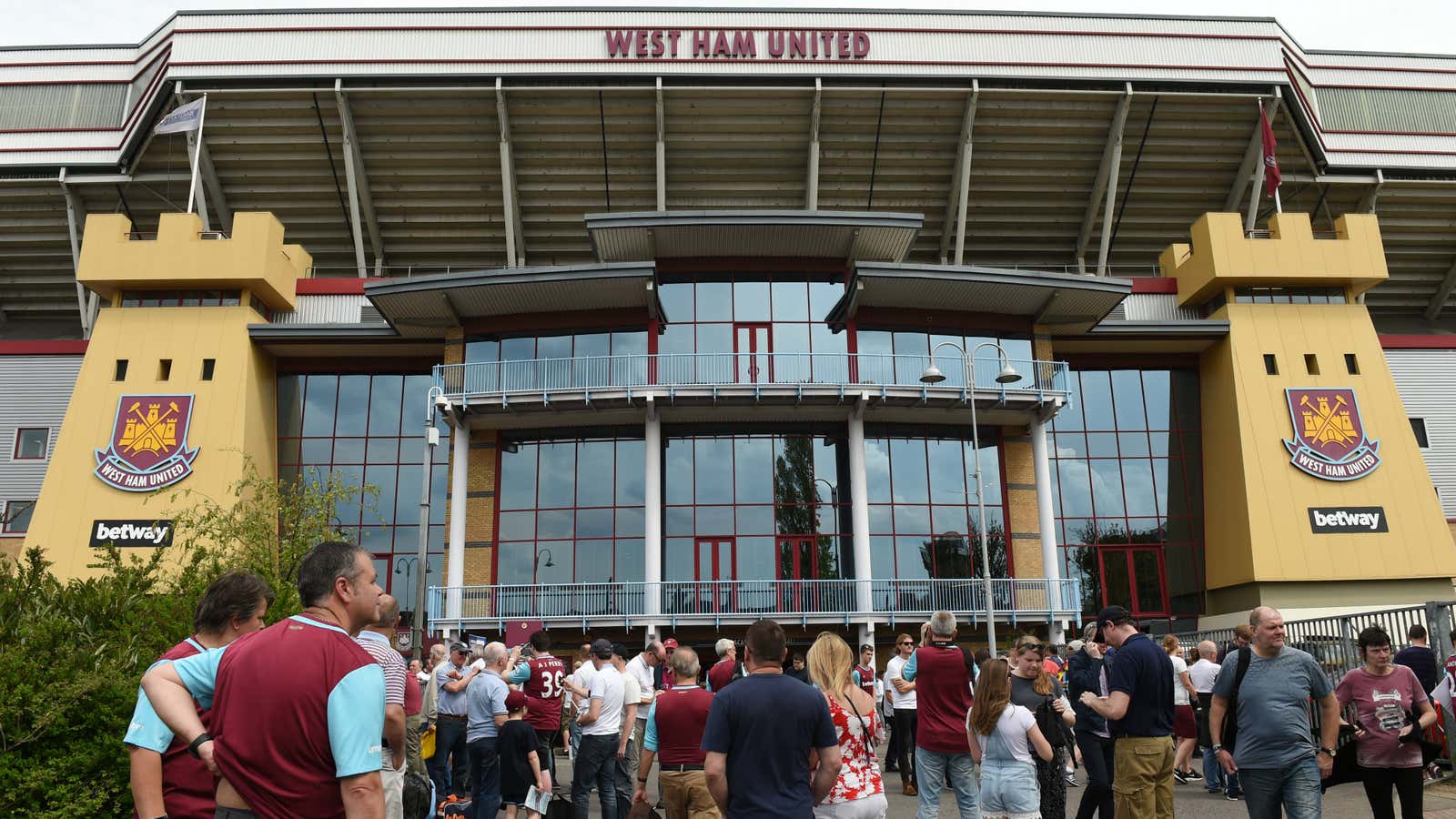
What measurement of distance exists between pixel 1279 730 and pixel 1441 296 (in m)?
36.4

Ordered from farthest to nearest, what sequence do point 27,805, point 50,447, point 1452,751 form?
point 50,447, point 1452,751, point 27,805

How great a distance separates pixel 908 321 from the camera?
2675cm

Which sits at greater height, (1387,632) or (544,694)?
(1387,632)

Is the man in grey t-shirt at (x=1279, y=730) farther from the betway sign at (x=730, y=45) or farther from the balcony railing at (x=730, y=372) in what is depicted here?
the betway sign at (x=730, y=45)

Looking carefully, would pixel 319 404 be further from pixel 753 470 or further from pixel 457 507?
pixel 753 470

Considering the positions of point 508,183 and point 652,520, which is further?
point 508,183

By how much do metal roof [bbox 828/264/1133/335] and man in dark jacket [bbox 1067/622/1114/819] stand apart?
16.1 metres

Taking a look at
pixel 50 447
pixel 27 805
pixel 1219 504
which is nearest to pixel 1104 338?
pixel 1219 504

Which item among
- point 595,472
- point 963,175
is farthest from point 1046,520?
point 595,472

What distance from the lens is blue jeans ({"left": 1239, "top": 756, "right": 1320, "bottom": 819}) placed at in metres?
5.86

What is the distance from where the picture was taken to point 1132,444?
2895 cm

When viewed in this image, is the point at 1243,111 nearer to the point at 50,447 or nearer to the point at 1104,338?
the point at 1104,338

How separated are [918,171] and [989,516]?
1160cm

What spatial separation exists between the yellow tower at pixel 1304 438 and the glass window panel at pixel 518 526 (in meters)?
19.2
